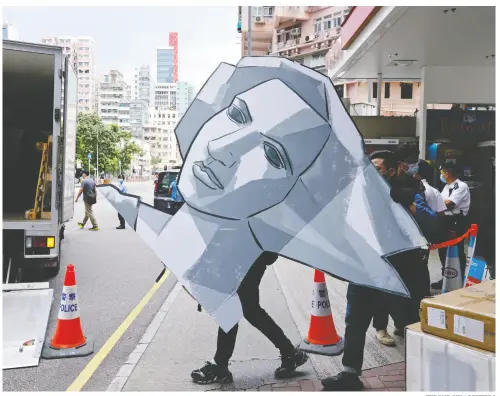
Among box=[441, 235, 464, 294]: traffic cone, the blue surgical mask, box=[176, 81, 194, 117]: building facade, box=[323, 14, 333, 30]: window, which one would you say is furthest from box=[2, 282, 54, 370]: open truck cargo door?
box=[323, 14, 333, 30]: window

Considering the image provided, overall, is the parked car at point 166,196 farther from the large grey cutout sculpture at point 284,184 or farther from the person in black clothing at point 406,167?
the person in black clothing at point 406,167

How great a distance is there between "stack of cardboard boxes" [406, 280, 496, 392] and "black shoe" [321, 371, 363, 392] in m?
0.47

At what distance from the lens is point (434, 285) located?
21.0 feet

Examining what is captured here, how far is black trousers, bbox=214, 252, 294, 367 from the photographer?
10.8ft

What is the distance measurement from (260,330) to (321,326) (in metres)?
0.87

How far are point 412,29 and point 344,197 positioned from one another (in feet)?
17.3

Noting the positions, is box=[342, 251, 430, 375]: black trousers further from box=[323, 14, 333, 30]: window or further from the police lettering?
box=[323, 14, 333, 30]: window

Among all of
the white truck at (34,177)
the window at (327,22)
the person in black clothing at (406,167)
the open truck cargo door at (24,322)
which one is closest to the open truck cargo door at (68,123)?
the white truck at (34,177)

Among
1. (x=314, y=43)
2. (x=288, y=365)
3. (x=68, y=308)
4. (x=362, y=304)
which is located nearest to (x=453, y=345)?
(x=362, y=304)

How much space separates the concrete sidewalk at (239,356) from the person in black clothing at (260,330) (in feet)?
0.23

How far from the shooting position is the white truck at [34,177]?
463 cm

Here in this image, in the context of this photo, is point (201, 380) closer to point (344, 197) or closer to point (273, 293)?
point (344, 197)

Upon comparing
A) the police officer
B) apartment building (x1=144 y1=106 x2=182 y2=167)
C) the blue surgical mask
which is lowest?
the police officer

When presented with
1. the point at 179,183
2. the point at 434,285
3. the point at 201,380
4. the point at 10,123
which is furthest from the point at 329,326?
the point at 10,123
